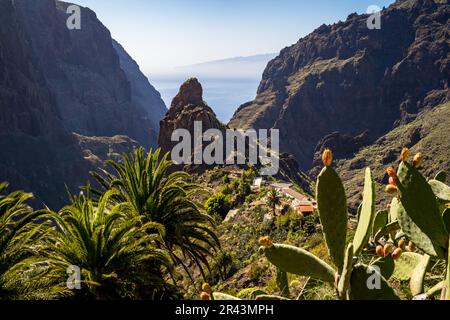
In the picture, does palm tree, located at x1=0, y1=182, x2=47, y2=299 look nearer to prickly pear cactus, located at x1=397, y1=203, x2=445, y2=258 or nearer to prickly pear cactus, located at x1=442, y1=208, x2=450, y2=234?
prickly pear cactus, located at x1=397, y1=203, x2=445, y2=258

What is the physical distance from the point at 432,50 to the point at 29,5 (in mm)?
176483

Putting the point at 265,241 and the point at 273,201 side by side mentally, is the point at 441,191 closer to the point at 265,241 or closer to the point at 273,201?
the point at 265,241

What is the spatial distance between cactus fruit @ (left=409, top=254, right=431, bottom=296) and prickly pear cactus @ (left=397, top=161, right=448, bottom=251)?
0.53 meters

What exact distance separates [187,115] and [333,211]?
63304 mm

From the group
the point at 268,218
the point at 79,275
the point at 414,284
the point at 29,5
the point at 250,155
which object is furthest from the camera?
the point at 29,5

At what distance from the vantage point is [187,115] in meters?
65.7

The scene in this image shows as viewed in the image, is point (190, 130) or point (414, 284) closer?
point (414, 284)

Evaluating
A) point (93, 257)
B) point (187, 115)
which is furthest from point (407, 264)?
point (187, 115)

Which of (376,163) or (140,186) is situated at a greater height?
(140,186)

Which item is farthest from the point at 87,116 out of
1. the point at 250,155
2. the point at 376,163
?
the point at 250,155

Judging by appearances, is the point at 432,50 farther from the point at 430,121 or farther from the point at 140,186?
the point at 140,186

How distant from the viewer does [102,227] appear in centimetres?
799

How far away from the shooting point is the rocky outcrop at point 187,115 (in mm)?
62469

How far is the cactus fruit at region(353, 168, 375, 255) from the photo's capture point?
2939mm
